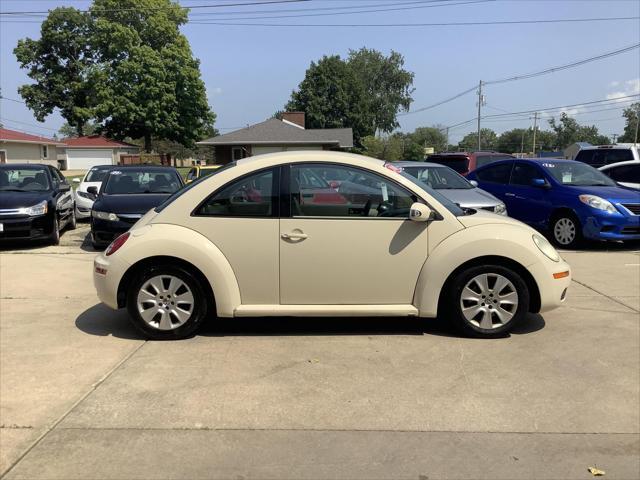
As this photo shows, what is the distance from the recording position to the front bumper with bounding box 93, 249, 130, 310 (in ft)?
15.7

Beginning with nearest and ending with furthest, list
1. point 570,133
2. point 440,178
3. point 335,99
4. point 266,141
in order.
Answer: point 440,178, point 266,141, point 335,99, point 570,133

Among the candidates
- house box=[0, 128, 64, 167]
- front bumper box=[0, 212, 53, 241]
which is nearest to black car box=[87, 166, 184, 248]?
front bumper box=[0, 212, 53, 241]

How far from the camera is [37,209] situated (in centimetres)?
964

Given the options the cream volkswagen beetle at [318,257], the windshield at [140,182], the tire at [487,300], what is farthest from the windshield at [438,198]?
the windshield at [140,182]

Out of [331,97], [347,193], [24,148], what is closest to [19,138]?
[24,148]

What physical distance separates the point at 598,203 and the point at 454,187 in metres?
2.42

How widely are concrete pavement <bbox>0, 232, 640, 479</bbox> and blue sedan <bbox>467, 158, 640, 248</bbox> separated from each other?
161 inches

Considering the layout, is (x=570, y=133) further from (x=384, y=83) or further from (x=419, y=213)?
(x=419, y=213)

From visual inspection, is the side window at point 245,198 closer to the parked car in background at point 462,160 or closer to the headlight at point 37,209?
the headlight at point 37,209

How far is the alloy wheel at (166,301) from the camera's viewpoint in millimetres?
4793

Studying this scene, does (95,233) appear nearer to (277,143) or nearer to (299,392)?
(299,392)

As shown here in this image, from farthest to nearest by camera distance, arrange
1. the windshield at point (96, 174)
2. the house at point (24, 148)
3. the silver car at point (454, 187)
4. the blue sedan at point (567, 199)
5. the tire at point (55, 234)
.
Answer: the house at point (24, 148), the windshield at point (96, 174), the tire at point (55, 234), the blue sedan at point (567, 199), the silver car at point (454, 187)

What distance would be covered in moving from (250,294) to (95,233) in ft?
18.2

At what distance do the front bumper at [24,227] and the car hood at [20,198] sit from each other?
0.84ft
